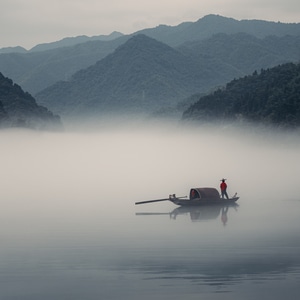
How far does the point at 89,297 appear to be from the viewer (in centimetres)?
3791

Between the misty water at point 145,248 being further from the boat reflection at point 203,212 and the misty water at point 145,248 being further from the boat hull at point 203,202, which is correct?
the boat hull at point 203,202

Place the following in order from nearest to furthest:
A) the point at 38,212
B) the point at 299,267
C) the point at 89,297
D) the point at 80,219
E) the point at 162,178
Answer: the point at 89,297 → the point at 299,267 → the point at 80,219 → the point at 38,212 → the point at 162,178

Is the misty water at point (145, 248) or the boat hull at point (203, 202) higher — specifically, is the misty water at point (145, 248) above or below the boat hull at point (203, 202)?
below

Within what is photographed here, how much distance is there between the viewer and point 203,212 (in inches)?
3162

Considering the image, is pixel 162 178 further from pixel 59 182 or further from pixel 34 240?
pixel 34 240

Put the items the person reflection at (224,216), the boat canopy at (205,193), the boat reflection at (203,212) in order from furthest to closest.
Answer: the boat canopy at (205,193) → the boat reflection at (203,212) → the person reflection at (224,216)

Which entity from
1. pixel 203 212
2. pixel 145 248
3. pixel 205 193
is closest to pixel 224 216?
pixel 203 212

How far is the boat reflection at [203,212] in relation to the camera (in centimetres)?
7456

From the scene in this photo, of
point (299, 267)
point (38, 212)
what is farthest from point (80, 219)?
point (299, 267)

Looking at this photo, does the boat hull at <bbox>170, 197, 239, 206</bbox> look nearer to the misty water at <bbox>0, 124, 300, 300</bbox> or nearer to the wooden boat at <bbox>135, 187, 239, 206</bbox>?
the wooden boat at <bbox>135, 187, 239, 206</bbox>

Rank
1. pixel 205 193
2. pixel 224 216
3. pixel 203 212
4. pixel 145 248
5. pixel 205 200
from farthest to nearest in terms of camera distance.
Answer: pixel 205 193 < pixel 205 200 < pixel 203 212 < pixel 224 216 < pixel 145 248

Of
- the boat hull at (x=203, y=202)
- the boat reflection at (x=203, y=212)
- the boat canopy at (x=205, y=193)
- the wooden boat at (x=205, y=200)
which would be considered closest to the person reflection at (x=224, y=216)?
the boat reflection at (x=203, y=212)

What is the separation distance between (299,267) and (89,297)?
1250 cm

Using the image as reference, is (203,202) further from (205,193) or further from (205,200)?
(205,193)
